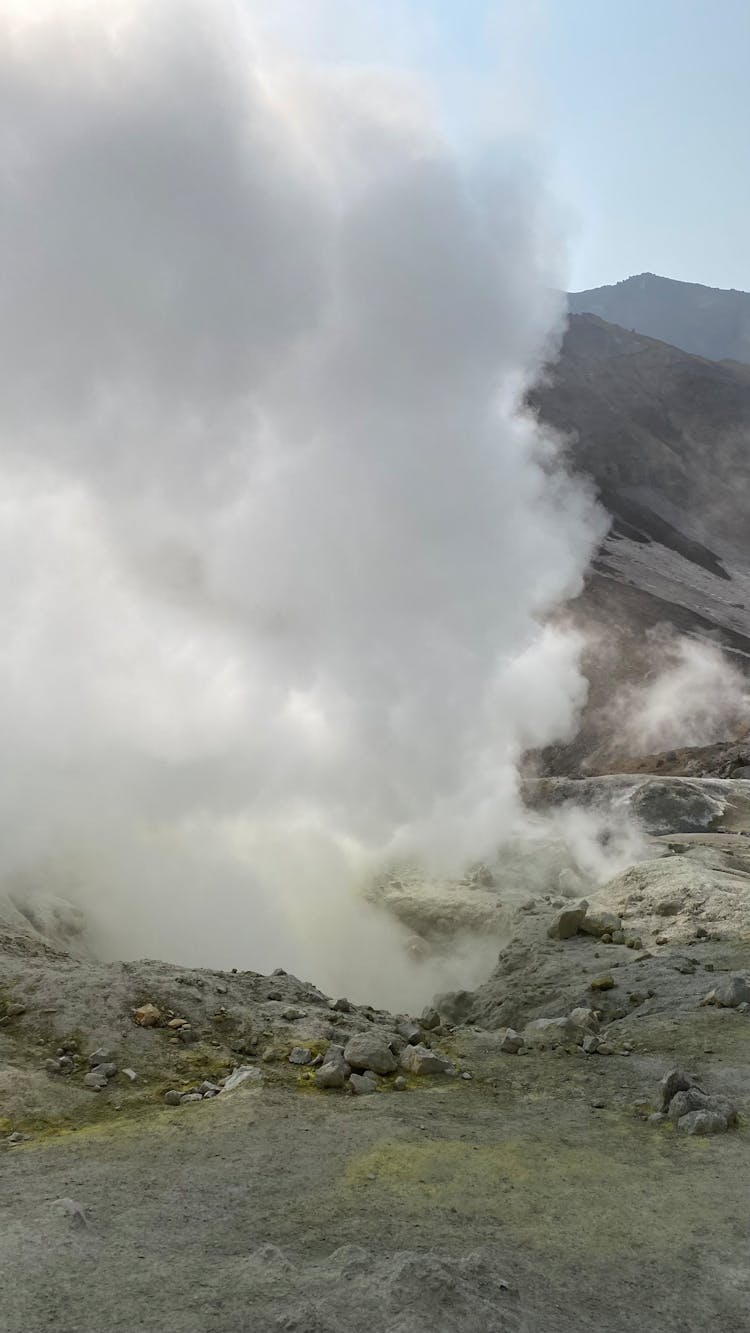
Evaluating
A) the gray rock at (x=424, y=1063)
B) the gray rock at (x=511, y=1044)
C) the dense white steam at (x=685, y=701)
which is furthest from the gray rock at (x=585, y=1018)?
the dense white steam at (x=685, y=701)

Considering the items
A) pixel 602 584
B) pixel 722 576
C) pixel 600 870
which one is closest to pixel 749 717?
pixel 602 584

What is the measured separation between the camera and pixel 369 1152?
6.44 metres

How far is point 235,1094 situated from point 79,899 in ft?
33.8

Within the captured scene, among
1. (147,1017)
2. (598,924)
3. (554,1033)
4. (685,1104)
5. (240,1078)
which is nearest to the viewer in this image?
(685,1104)

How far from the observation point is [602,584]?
69688 mm

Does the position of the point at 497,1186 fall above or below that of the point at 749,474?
below

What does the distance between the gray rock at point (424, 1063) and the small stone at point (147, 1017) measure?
256 cm

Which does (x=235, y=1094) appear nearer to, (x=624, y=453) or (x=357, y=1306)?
(x=357, y=1306)

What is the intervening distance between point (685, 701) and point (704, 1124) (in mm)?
48355

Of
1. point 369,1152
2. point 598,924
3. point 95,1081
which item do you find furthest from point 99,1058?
point 598,924

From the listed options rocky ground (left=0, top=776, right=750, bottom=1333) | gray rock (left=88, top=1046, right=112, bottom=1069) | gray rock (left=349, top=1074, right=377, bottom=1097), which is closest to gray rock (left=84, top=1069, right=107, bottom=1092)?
rocky ground (left=0, top=776, right=750, bottom=1333)

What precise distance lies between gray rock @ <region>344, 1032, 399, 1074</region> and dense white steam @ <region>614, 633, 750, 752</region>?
42075 millimetres

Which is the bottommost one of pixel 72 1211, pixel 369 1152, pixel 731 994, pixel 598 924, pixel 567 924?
pixel 72 1211

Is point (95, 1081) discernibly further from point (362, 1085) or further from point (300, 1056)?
point (362, 1085)
